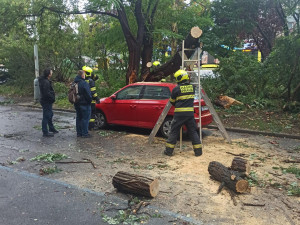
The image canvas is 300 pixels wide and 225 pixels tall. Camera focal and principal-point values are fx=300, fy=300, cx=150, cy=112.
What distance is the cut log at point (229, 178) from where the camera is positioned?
4559 mm

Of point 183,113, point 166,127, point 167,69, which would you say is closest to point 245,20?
point 167,69

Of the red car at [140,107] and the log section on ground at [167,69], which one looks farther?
the log section on ground at [167,69]

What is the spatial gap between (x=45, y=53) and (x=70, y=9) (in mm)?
6188

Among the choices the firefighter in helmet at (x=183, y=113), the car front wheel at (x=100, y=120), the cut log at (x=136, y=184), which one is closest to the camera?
the cut log at (x=136, y=184)

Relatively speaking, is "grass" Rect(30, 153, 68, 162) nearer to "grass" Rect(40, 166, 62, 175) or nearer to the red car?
"grass" Rect(40, 166, 62, 175)

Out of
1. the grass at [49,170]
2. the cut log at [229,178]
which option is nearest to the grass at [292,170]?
the cut log at [229,178]

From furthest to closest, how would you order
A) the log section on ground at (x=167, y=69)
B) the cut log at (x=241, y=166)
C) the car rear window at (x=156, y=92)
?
the log section on ground at (x=167, y=69)
the car rear window at (x=156, y=92)
the cut log at (x=241, y=166)

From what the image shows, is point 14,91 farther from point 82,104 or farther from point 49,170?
point 49,170

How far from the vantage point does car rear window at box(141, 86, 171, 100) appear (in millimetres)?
8250

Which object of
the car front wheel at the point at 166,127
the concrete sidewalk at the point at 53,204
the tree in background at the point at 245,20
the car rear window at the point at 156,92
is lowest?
the concrete sidewalk at the point at 53,204

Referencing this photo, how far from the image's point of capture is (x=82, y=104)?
828 cm

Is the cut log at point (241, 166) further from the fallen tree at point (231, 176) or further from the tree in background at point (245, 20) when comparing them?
the tree in background at point (245, 20)

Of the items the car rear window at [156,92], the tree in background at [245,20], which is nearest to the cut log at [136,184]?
the car rear window at [156,92]

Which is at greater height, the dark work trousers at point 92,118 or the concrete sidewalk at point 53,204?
the dark work trousers at point 92,118
